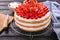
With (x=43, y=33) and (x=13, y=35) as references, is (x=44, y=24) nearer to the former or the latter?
(x=43, y=33)

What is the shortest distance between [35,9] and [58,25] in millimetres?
147

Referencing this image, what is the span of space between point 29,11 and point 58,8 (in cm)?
32

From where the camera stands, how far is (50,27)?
0.80 metres

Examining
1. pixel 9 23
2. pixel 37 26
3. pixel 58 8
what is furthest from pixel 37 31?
pixel 58 8

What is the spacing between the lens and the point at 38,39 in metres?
0.74

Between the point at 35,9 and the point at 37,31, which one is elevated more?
the point at 35,9

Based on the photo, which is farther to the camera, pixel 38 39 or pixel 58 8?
pixel 58 8

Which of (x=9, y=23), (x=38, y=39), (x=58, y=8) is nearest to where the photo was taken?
(x=38, y=39)

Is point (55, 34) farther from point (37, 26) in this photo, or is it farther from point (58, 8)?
point (58, 8)

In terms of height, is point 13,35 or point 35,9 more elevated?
point 35,9

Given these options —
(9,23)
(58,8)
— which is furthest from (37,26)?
(58,8)

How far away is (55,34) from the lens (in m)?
0.77

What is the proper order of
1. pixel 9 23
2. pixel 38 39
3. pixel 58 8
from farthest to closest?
pixel 58 8
pixel 9 23
pixel 38 39

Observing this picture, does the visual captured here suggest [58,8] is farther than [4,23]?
Yes
